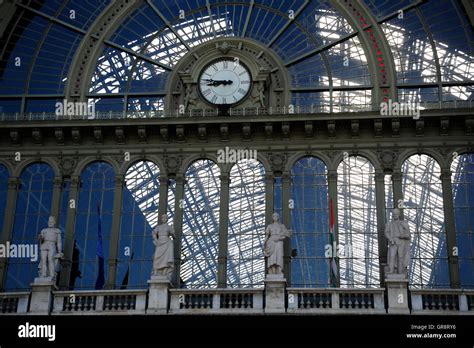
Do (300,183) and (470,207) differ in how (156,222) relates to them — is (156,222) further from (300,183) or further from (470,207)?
(470,207)

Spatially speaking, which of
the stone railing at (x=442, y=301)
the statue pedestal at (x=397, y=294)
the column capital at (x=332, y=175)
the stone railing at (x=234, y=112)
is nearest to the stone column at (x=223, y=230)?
the stone railing at (x=234, y=112)

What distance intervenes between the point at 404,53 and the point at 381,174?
5182 mm

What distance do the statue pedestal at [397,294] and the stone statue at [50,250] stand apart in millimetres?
10895

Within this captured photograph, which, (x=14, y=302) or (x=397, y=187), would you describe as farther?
(x=397, y=187)

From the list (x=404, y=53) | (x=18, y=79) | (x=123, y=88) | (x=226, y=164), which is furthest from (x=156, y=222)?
(x=404, y=53)

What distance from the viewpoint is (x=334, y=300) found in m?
32.8

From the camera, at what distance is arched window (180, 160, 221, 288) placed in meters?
35.8

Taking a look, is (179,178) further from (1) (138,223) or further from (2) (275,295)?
(2) (275,295)

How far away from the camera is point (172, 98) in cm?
3916

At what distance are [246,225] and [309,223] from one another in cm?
220

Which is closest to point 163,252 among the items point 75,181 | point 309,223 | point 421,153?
point 309,223

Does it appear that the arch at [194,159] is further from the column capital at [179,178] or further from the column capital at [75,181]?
the column capital at [75,181]

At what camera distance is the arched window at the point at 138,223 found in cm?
3591

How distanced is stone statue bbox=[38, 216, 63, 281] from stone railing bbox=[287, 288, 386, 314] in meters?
7.91
